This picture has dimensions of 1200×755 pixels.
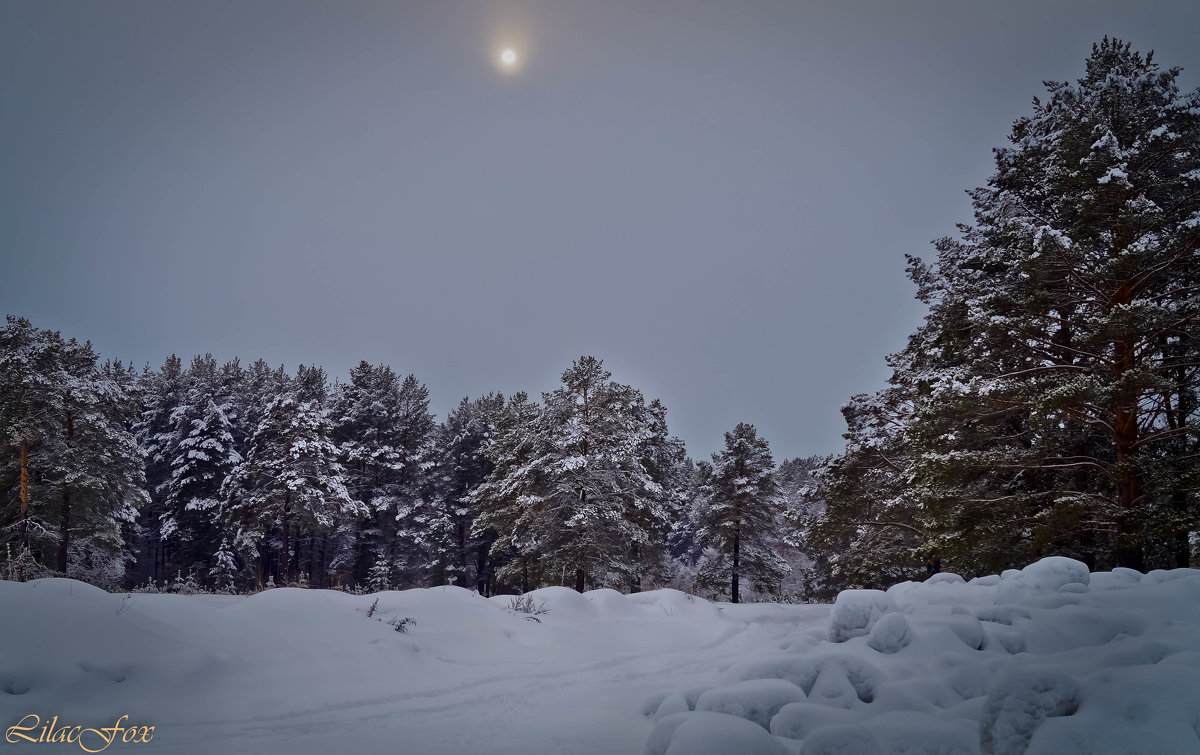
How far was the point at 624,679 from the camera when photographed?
7598 mm

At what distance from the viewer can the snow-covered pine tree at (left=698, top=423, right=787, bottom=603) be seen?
90.0ft

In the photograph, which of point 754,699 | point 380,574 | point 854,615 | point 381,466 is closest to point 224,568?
point 380,574

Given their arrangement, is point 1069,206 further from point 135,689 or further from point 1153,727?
point 135,689

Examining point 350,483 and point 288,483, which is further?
point 350,483

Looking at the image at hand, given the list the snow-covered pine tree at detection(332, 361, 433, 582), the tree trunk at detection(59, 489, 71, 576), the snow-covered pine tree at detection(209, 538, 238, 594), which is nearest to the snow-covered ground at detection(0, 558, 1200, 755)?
the tree trunk at detection(59, 489, 71, 576)

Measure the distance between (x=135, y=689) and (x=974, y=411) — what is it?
1369 cm

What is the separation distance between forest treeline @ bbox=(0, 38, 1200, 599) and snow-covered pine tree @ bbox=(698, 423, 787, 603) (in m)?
0.14

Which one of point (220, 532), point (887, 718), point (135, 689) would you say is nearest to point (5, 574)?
point (135, 689)

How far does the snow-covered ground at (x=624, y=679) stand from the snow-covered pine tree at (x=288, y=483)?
A: 19042mm

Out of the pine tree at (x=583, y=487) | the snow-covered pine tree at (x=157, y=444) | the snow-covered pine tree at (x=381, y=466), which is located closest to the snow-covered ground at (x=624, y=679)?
the pine tree at (x=583, y=487)

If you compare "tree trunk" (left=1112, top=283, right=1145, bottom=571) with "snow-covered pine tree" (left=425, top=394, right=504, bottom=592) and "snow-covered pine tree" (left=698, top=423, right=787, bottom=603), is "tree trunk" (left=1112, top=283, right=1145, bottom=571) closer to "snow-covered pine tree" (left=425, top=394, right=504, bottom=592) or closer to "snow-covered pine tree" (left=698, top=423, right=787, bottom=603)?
"snow-covered pine tree" (left=698, top=423, right=787, bottom=603)

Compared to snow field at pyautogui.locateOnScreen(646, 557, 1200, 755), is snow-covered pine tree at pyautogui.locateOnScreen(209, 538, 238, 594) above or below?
below
